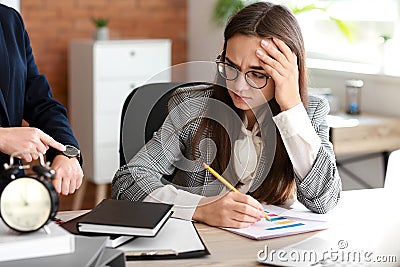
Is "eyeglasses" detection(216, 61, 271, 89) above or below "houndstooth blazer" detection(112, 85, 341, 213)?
above

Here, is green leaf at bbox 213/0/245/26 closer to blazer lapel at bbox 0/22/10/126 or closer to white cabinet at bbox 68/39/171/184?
white cabinet at bbox 68/39/171/184

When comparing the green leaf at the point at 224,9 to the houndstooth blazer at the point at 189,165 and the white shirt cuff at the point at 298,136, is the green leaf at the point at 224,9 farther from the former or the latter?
the white shirt cuff at the point at 298,136

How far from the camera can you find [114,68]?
480cm

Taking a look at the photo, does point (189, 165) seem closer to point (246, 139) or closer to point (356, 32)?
point (246, 139)

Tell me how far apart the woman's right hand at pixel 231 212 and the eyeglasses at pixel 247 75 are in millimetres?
275

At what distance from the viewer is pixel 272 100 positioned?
1.97 meters

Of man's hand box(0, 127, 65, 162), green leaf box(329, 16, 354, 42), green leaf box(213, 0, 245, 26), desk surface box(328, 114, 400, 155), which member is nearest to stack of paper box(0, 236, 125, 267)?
man's hand box(0, 127, 65, 162)

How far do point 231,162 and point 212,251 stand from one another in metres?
0.35

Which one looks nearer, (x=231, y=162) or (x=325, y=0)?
(x=231, y=162)

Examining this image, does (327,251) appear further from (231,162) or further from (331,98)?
(331,98)

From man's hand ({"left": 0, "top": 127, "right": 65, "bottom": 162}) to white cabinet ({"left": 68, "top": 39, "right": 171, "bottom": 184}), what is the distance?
9.82 ft

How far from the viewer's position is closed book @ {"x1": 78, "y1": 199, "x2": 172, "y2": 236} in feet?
5.02

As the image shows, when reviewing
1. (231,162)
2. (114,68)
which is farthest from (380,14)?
(231,162)

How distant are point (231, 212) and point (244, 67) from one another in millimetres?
347
